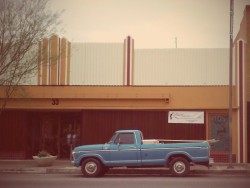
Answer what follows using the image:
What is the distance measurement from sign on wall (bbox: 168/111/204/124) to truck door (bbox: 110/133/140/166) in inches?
266

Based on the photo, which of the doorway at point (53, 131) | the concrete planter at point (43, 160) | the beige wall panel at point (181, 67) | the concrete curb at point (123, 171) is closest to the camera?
the concrete curb at point (123, 171)

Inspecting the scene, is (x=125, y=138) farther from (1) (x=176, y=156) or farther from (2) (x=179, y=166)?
(2) (x=179, y=166)

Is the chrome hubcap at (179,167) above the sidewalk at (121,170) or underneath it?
above

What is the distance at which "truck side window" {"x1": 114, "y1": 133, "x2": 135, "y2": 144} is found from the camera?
57.0ft

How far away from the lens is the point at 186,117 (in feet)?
77.8

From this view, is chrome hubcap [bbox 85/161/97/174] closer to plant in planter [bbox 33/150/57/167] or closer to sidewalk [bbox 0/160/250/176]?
sidewalk [bbox 0/160/250/176]

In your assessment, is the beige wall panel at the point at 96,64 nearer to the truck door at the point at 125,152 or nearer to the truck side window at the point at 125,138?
the truck side window at the point at 125,138

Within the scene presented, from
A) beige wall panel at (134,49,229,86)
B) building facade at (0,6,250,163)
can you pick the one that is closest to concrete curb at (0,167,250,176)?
building facade at (0,6,250,163)

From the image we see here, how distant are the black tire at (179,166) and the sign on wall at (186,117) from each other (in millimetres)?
6908

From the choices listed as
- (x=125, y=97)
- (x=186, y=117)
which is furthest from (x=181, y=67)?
(x=125, y=97)

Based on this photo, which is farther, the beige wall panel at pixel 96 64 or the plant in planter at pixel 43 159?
the beige wall panel at pixel 96 64

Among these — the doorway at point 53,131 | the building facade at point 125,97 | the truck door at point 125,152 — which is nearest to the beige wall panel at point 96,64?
the building facade at point 125,97

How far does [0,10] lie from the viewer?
21.1 metres

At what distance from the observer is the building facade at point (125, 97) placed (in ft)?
76.9
